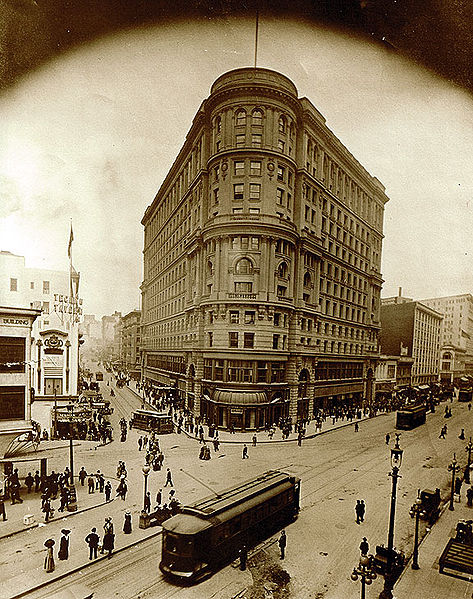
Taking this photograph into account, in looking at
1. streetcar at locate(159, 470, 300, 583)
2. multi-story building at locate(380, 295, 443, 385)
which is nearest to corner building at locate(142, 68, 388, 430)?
multi-story building at locate(380, 295, 443, 385)

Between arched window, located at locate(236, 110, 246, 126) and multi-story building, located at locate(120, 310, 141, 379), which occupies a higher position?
arched window, located at locate(236, 110, 246, 126)

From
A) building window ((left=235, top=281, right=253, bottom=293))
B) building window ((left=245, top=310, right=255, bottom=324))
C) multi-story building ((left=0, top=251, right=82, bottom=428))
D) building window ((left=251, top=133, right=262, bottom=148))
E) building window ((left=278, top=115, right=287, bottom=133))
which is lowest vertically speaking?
multi-story building ((left=0, top=251, right=82, bottom=428))

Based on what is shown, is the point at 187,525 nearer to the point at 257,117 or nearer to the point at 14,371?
the point at 14,371

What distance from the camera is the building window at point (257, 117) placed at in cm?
2356

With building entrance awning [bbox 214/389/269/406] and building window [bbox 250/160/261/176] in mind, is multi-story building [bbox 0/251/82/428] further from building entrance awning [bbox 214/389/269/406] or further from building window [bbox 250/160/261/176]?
building window [bbox 250/160/261/176]

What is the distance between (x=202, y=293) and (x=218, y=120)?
37.7ft

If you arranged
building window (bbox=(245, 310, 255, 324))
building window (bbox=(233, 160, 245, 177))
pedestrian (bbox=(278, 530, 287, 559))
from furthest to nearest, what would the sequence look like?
building window (bbox=(245, 310, 255, 324)) < building window (bbox=(233, 160, 245, 177)) < pedestrian (bbox=(278, 530, 287, 559))

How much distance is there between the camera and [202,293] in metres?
28.5

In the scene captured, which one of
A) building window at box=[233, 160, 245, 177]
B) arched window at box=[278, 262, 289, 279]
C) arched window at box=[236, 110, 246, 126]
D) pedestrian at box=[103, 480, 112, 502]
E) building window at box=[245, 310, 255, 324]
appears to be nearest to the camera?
pedestrian at box=[103, 480, 112, 502]

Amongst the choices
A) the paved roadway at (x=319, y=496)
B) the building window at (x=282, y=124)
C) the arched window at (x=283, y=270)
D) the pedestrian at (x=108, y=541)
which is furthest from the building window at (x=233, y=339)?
the pedestrian at (x=108, y=541)

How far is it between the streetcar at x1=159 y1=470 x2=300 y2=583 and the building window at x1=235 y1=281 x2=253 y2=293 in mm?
14639

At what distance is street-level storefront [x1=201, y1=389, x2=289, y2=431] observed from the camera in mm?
29438

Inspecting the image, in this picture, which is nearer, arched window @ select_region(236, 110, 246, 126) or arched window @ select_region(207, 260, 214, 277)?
arched window @ select_region(236, 110, 246, 126)

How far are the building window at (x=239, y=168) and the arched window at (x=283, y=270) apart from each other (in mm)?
7354
